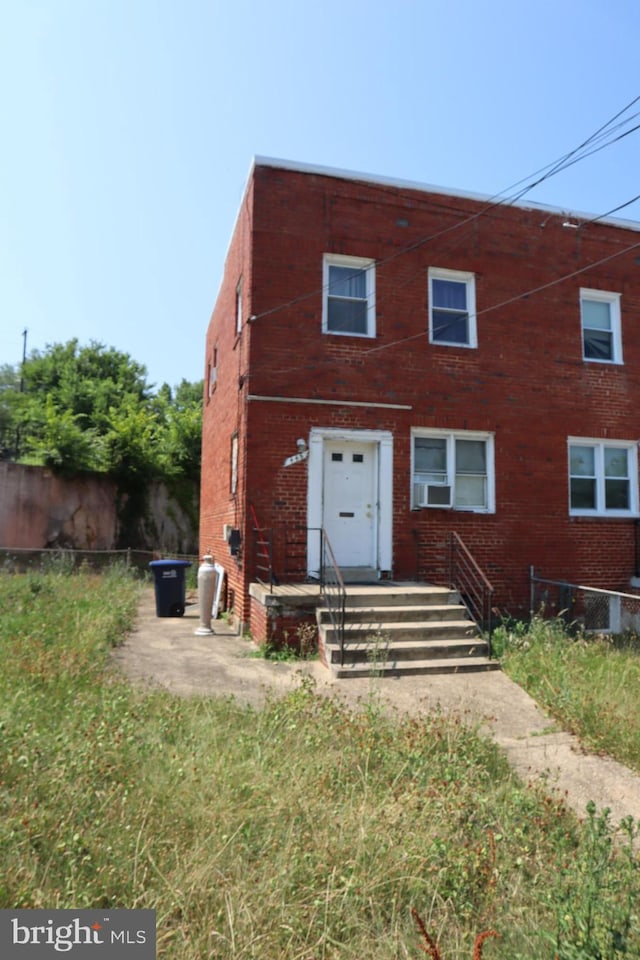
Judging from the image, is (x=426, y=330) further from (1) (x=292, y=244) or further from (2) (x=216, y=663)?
(2) (x=216, y=663)

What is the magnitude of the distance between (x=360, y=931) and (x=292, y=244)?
9496 mm

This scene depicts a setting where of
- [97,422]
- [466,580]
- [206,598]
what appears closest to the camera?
[206,598]

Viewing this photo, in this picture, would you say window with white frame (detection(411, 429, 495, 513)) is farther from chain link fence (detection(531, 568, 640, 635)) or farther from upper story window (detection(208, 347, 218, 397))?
upper story window (detection(208, 347, 218, 397))

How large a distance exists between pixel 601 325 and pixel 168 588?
10.00 metres

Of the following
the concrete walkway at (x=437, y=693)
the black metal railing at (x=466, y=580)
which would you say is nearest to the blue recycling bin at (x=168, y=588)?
the concrete walkway at (x=437, y=693)

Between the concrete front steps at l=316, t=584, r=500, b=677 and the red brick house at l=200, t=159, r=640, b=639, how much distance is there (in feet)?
4.11

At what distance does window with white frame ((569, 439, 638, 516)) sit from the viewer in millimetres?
11266

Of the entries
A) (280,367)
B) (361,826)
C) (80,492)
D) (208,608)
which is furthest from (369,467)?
(80,492)

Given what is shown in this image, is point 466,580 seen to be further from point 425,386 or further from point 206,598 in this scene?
point 206,598

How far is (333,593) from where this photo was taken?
8328 millimetres

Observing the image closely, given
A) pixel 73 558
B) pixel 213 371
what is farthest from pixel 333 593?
pixel 73 558

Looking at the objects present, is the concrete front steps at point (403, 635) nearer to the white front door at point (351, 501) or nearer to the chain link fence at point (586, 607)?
the white front door at point (351, 501)

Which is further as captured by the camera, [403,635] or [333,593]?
[333,593]

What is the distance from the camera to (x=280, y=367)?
9.70 m
